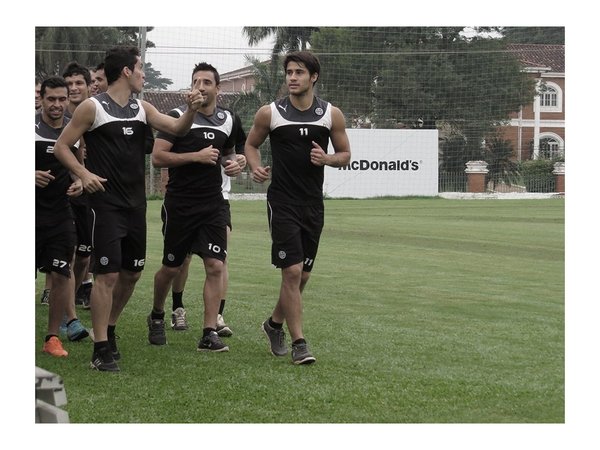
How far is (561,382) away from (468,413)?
1.13 metres

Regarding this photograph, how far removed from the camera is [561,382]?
707 cm

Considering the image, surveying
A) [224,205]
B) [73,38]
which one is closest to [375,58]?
[73,38]

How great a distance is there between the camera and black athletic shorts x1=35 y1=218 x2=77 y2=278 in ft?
28.1

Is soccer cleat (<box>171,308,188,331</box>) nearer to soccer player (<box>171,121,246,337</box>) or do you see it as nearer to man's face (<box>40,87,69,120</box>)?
soccer player (<box>171,121,246,337</box>)

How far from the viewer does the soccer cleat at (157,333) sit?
A: 348 inches

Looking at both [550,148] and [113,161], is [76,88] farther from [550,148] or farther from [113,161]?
[550,148]

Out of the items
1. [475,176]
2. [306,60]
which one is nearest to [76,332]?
[306,60]

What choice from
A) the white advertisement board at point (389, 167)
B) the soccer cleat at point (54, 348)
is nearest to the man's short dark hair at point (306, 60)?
the soccer cleat at point (54, 348)

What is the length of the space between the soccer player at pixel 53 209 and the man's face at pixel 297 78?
1.87m

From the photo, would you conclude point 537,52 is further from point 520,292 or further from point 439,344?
point 439,344

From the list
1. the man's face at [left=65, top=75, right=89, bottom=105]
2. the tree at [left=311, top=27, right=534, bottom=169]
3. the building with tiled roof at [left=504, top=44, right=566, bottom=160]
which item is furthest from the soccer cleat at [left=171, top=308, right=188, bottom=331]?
the building with tiled roof at [left=504, top=44, right=566, bottom=160]

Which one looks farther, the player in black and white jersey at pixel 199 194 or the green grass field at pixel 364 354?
the player in black and white jersey at pixel 199 194

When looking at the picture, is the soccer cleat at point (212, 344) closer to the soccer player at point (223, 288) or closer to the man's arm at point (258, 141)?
the soccer player at point (223, 288)

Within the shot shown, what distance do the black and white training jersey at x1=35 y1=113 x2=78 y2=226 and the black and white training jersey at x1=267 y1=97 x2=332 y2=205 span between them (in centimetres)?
171
